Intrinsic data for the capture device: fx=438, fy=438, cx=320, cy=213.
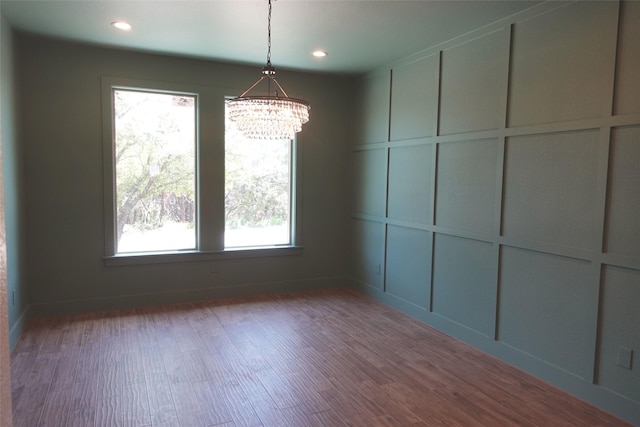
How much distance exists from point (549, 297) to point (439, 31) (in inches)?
87.5

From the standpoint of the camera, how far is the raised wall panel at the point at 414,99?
4.04 m

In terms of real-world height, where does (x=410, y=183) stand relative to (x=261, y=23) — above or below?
below

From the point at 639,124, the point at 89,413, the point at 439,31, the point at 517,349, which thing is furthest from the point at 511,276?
the point at 89,413

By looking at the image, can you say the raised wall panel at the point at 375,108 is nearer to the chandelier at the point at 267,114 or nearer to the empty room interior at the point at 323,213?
the empty room interior at the point at 323,213

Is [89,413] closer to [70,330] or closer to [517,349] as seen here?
[70,330]

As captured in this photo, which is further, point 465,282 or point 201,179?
point 201,179

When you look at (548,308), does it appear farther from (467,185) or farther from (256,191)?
(256,191)

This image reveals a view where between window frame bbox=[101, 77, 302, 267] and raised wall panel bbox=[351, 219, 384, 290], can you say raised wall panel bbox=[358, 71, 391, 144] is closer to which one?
raised wall panel bbox=[351, 219, 384, 290]

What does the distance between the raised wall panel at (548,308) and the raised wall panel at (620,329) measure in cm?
8

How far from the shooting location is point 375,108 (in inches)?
193

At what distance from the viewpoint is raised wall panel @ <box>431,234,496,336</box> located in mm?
3488

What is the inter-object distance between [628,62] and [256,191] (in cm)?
364

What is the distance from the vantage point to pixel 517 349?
3258 mm

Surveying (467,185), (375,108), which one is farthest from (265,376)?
(375,108)
